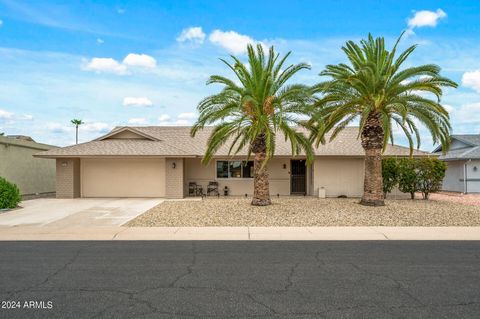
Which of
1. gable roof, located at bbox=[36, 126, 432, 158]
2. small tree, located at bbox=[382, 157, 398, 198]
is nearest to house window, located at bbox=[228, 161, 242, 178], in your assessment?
gable roof, located at bbox=[36, 126, 432, 158]

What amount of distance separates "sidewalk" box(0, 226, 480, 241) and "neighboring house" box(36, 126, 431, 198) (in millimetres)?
10312

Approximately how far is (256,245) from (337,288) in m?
4.07

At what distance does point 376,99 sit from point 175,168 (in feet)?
39.7

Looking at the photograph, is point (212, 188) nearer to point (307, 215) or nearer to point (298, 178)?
point (298, 178)

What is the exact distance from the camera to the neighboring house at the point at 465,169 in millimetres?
27891

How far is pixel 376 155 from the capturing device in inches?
729

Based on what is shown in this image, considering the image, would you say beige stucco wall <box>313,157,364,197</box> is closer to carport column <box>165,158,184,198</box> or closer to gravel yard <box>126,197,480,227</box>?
gravel yard <box>126,197,480,227</box>

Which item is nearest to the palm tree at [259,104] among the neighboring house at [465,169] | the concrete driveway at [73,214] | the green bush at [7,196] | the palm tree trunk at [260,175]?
the palm tree trunk at [260,175]

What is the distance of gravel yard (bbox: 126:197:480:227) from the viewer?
1414 cm

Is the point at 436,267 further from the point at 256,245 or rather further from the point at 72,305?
the point at 72,305

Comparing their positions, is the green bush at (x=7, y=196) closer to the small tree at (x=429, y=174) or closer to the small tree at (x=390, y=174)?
the small tree at (x=390, y=174)

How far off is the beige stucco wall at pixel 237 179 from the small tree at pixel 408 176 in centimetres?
689

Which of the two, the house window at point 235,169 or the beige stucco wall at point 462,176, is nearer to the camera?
the house window at point 235,169

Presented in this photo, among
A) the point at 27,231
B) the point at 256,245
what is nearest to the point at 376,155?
the point at 256,245
